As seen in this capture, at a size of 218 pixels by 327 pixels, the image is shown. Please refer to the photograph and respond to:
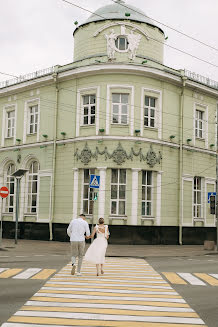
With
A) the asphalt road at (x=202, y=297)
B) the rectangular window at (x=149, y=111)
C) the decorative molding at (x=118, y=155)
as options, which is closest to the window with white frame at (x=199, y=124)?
the rectangular window at (x=149, y=111)

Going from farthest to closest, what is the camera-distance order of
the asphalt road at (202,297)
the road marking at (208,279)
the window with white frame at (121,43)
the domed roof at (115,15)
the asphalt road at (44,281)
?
the domed roof at (115,15), the window with white frame at (121,43), the road marking at (208,279), the asphalt road at (44,281), the asphalt road at (202,297)

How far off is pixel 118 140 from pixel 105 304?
17.6m

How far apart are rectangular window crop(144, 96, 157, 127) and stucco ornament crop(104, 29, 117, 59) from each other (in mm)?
3234

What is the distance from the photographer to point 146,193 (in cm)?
2586

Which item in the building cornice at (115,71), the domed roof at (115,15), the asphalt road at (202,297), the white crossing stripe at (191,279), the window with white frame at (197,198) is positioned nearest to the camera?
the asphalt road at (202,297)

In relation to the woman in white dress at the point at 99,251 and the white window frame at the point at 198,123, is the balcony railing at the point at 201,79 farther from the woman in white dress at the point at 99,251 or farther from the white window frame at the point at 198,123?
the woman in white dress at the point at 99,251

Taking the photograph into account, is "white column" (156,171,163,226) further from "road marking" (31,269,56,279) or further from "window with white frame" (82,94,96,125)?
"road marking" (31,269,56,279)

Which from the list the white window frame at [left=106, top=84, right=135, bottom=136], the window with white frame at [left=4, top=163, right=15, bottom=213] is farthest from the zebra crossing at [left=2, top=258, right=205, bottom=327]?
the window with white frame at [left=4, top=163, right=15, bottom=213]

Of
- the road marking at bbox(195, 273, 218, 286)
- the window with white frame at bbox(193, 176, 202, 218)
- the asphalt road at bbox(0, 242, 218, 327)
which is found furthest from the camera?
the window with white frame at bbox(193, 176, 202, 218)

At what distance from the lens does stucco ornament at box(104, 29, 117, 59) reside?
86.1 ft

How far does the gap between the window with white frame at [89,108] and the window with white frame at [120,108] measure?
122 centimetres

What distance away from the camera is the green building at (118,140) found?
2523cm

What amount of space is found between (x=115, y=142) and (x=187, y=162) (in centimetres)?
549

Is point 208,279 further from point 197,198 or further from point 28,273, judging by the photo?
point 197,198
